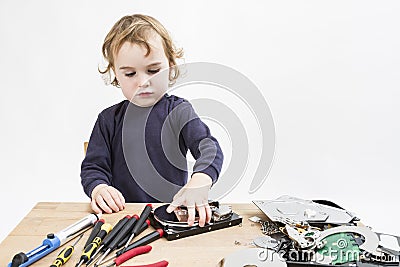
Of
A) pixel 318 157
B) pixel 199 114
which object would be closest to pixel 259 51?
pixel 318 157

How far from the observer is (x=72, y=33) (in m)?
2.02

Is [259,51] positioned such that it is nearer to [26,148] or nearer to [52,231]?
[26,148]

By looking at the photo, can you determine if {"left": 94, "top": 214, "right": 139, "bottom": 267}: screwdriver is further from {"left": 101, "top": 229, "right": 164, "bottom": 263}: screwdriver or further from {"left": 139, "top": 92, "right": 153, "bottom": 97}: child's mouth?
{"left": 139, "top": 92, "right": 153, "bottom": 97}: child's mouth

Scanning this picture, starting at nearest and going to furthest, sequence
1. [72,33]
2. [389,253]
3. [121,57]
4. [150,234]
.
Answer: [389,253]
[150,234]
[121,57]
[72,33]

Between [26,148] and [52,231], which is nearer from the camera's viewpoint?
[52,231]

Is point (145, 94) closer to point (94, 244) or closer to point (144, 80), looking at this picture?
point (144, 80)

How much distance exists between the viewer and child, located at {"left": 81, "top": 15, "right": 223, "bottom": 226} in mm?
1185

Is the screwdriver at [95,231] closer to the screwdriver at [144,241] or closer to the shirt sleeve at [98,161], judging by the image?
the screwdriver at [144,241]

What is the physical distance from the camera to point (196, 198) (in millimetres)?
1031

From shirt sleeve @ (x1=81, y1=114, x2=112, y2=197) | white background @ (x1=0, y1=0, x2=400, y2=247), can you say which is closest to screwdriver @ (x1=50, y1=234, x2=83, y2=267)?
shirt sleeve @ (x1=81, y1=114, x2=112, y2=197)

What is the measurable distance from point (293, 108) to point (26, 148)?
3.26 feet

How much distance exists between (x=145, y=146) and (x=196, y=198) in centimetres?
33

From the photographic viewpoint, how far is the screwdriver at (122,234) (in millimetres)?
885

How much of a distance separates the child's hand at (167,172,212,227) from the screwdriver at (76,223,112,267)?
0.12 meters
